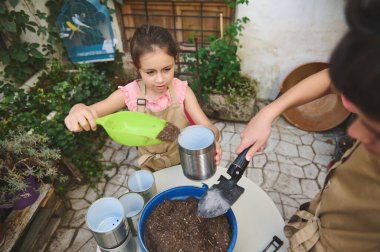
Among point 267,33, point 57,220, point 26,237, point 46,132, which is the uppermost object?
point 267,33

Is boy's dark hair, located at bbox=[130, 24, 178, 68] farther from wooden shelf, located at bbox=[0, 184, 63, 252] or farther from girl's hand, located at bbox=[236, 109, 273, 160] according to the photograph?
wooden shelf, located at bbox=[0, 184, 63, 252]

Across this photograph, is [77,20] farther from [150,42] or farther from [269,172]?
[269,172]

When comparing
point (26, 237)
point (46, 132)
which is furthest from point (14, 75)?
point (26, 237)

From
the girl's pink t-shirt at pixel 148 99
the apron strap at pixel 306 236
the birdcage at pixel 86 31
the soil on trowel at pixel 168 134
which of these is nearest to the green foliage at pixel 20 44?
the birdcage at pixel 86 31

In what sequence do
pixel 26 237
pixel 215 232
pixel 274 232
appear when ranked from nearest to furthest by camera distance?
1. pixel 215 232
2. pixel 274 232
3. pixel 26 237

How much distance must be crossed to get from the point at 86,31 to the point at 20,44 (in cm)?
78

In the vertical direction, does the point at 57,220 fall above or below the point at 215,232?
below

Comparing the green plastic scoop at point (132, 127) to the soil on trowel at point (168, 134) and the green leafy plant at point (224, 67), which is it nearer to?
the soil on trowel at point (168, 134)

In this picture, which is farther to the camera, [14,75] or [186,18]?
[186,18]

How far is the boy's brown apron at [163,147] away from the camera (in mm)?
1915

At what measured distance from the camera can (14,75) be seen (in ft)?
10.7

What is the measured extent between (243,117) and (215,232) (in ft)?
8.87

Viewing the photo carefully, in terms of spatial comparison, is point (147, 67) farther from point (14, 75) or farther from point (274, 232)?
point (14, 75)

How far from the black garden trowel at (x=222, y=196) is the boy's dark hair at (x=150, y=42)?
3.04 ft
